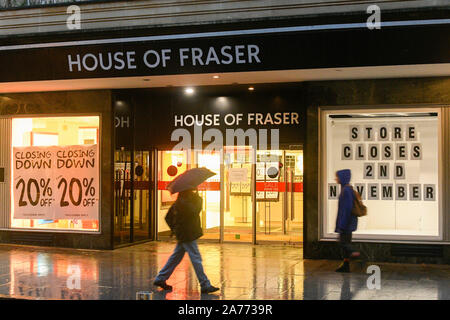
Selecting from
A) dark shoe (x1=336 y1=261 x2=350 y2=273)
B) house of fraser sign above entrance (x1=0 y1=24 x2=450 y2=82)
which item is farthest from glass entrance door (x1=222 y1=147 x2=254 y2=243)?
dark shoe (x1=336 y1=261 x2=350 y2=273)

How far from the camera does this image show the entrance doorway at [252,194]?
1446 centimetres

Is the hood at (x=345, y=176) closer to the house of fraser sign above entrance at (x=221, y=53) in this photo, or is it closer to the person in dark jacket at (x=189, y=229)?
the house of fraser sign above entrance at (x=221, y=53)

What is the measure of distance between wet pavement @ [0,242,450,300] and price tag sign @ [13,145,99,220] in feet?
3.21

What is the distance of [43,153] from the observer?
14.6 metres

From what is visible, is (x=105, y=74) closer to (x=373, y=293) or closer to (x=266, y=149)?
(x=266, y=149)

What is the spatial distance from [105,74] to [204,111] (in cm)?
275

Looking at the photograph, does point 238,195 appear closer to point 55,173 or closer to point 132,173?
point 132,173

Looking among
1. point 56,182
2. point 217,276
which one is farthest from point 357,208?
point 56,182

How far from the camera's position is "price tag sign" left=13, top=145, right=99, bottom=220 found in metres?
14.2

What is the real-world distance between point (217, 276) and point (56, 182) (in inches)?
211

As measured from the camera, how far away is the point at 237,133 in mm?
14305

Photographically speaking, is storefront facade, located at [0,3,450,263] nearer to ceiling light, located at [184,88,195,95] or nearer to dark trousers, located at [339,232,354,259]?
ceiling light, located at [184,88,195,95]
